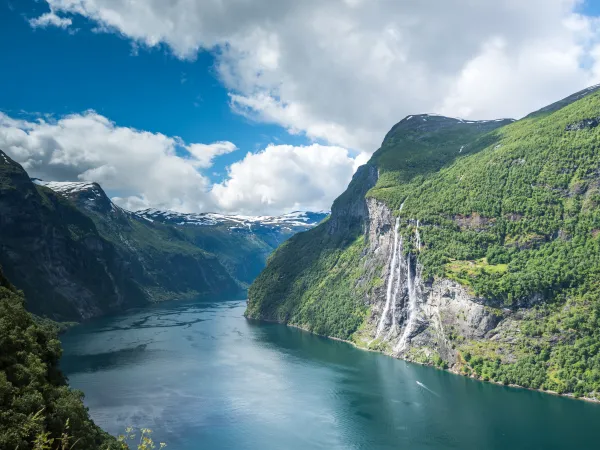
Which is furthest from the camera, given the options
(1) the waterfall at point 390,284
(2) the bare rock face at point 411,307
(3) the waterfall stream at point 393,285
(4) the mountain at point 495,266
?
(1) the waterfall at point 390,284

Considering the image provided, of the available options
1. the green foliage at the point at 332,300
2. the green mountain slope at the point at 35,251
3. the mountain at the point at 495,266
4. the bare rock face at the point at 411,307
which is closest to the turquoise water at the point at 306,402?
the bare rock face at the point at 411,307

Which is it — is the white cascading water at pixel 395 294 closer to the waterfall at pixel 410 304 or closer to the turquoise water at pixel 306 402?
the waterfall at pixel 410 304

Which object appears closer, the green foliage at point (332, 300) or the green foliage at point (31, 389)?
the green foliage at point (31, 389)

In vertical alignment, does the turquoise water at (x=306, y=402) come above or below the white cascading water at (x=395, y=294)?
below

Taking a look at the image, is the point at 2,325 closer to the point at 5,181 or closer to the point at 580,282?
the point at 580,282

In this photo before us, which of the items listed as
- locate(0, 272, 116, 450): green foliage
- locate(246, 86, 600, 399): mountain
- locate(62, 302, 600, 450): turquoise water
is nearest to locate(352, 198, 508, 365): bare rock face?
locate(246, 86, 600, 399): mountain

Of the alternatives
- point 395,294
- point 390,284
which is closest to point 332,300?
point 390,284
